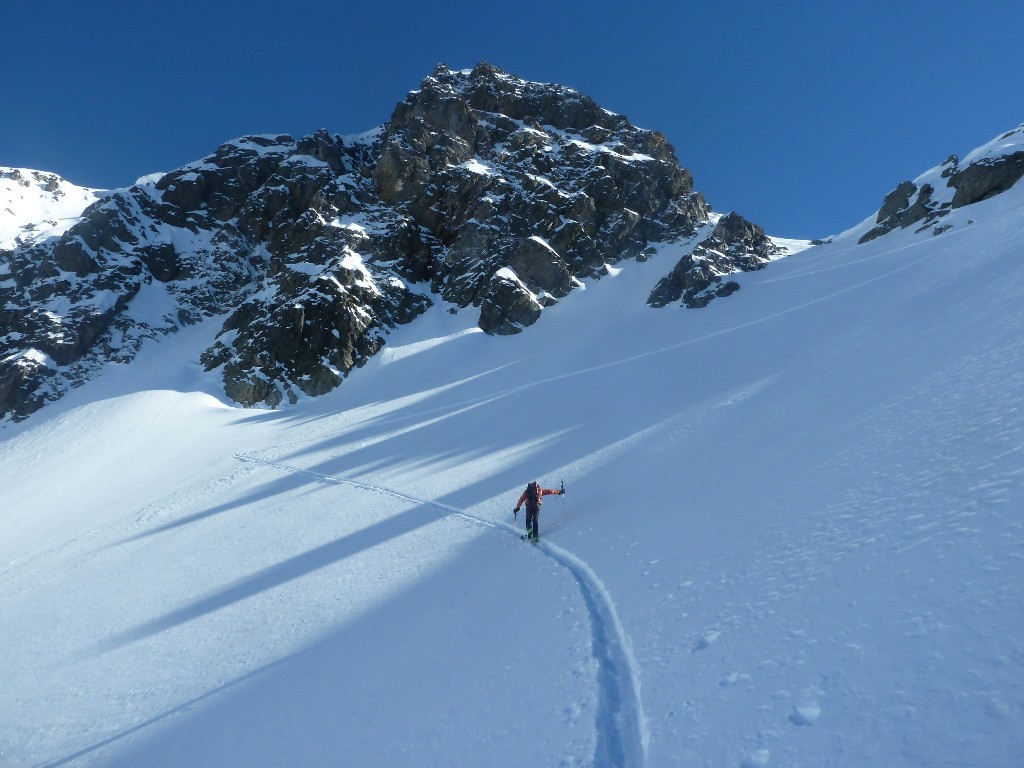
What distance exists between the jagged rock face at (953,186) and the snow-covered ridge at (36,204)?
92969 millimetres

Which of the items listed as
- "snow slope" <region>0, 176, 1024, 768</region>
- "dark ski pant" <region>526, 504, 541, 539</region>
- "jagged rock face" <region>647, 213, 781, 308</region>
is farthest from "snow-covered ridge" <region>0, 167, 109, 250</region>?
"dark ski pant" <region>526, 504, 541, 539</region>

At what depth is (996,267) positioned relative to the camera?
21562mm

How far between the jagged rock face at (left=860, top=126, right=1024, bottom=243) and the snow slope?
24398mm

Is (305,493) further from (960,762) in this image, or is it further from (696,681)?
(960,762)

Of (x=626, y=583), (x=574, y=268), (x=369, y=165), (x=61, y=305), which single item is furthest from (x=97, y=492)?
(x=369, y=165)

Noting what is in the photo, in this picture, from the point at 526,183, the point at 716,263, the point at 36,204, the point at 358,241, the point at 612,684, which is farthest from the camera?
the point at 36,204

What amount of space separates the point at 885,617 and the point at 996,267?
23301 millimetres

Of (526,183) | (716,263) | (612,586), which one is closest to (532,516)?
(612,586)

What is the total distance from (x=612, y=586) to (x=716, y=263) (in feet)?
163

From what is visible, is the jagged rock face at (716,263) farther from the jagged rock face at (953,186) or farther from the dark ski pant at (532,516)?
the dark ski pant at (532,516)

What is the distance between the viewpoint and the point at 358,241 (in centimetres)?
6612

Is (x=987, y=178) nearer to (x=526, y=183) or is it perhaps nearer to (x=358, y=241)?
(x=526, y=183)

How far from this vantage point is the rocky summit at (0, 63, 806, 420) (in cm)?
5428

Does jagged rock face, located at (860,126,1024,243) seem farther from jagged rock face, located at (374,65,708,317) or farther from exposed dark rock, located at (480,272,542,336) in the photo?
exposed dark rock, located at (480,272,542,336)
